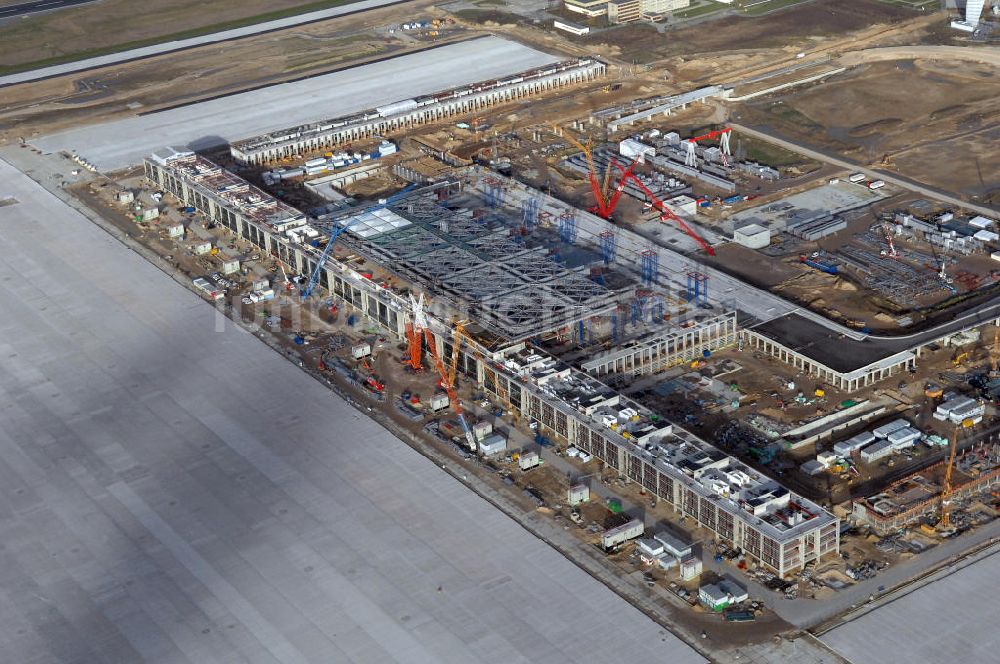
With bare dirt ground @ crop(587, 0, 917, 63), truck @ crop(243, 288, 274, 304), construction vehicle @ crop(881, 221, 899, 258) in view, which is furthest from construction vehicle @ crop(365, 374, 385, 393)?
bare dirt ground @ crop(587, 0, 917, 63)

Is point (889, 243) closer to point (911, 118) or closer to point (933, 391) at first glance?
point (933, 391)

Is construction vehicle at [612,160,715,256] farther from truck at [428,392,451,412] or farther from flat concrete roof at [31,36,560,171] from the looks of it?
flat concrete roof at [31,36,560,171]

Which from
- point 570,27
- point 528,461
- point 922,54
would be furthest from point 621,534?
point 570,27

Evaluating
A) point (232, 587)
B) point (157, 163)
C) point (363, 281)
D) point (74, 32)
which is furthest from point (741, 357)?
point (74, 32)

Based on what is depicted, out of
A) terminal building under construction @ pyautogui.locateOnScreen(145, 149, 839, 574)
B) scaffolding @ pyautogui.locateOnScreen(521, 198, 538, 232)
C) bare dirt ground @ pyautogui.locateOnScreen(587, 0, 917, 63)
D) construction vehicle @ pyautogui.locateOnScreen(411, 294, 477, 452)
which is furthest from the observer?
bare dirt ground @ pyautogui.locateOnScreen(587, 0, 917, 63)

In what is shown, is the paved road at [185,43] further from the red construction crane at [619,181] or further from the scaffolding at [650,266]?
the scaffolding at [650,266]

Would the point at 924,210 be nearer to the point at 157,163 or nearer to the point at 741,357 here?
the point at 741,357
